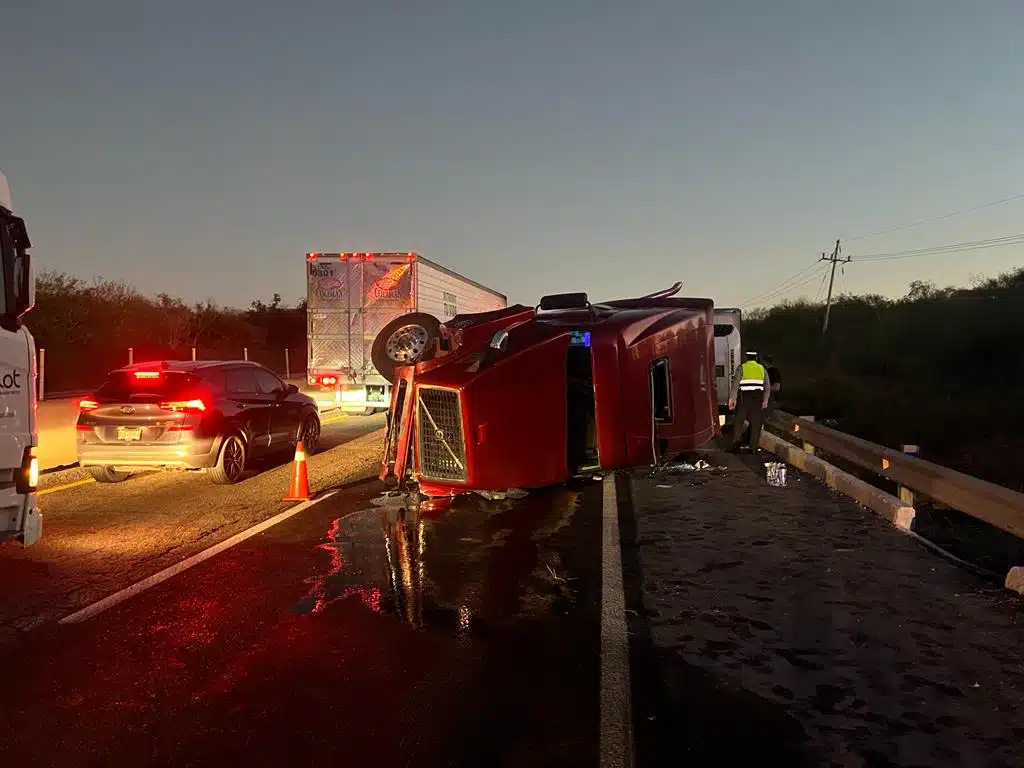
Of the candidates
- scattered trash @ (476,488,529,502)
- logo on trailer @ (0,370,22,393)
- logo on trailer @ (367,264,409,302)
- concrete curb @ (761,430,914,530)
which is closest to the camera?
Answer: logo on trailer @ (0,370,22,393)

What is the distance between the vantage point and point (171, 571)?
660 centimetres

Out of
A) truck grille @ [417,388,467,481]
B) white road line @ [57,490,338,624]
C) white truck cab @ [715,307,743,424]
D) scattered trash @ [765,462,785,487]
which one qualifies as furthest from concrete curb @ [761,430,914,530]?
white road line @ [57,490,338,624]

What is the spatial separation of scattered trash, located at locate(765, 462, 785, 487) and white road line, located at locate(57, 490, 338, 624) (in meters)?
6.02

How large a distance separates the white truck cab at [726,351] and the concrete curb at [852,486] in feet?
7.34

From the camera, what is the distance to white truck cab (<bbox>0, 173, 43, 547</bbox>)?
18.1 feet

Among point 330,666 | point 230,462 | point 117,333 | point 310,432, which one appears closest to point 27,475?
point 330,666

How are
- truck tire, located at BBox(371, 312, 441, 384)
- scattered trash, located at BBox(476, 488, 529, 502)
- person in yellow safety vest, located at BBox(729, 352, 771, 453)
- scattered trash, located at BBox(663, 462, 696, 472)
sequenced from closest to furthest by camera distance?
truck tire, located at BBox(371, 312, 441, 384), scattered trash, located at BBox(476, 488, 529, 502), scattered trash, located at BBox(663, 462, 696, 472), person in yellow safety vest, located at BBox(729, 352, 771, 453)

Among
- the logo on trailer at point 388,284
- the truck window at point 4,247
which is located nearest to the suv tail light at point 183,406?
the truck window at point 4,247

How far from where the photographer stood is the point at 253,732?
151 inches

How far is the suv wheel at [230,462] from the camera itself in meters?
10.6

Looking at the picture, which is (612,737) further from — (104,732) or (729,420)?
(729,420)

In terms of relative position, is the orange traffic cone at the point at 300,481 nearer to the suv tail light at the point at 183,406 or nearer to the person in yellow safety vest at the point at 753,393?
the suv tail light at the point at 183,406

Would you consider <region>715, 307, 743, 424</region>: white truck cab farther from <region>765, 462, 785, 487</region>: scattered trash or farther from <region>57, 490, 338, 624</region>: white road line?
<region>57, 490, 338, 624</region>: white road line

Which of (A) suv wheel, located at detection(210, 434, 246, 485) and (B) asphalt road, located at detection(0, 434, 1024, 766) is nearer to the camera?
(B) asphalt road, located at detection(0, 434, 1024, 766)
